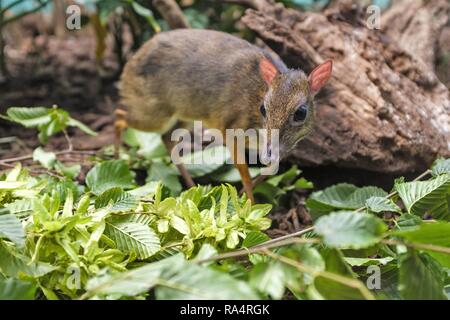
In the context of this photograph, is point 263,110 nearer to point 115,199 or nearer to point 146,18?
point 115,199

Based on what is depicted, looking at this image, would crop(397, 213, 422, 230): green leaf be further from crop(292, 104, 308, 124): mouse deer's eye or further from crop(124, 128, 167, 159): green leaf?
crop(124, 128, 167, 159): green leaf

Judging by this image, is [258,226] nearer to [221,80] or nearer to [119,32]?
[221,80]

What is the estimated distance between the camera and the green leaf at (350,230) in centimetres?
227

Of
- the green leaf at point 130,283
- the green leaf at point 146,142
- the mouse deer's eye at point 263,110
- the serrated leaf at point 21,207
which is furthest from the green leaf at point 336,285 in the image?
the green leaf at point 146,142

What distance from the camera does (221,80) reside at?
15.8ft

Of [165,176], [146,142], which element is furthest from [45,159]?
[146,142]

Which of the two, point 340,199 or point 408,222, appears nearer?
point 408,222

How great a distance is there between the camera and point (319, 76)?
13.6 feet

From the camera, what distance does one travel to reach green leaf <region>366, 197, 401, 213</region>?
321 cm

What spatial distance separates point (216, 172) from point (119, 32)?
104 inches

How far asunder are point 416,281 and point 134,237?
4.49 feet
